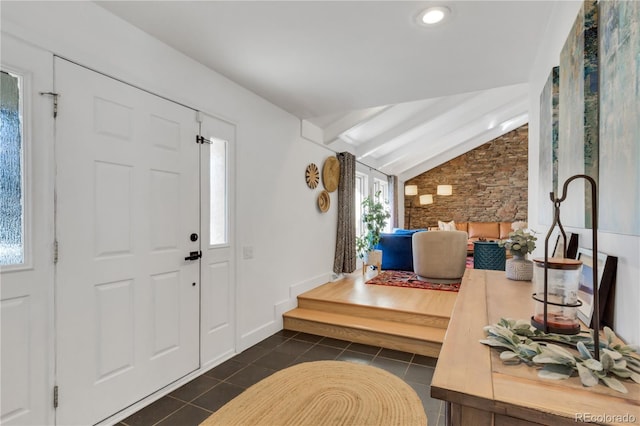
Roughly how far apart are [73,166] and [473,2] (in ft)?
8.04

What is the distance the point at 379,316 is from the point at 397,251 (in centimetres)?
249

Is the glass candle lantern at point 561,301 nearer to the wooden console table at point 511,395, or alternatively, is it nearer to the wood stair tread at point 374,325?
the wooden console table at point 511,395

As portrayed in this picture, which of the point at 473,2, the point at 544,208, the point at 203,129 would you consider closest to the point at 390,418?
the point at 544,208

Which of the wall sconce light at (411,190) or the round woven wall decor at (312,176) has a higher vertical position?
the wall sconce light at (411,190)

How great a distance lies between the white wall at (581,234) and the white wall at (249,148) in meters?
2.41

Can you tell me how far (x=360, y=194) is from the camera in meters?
6.82

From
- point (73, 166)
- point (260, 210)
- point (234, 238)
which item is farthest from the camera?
point (260, 210)

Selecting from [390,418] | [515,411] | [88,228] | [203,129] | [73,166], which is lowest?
[390,418]

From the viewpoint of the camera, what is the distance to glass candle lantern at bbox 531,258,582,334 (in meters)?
0.94

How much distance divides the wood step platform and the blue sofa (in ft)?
4.99

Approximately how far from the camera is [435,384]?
0.70m

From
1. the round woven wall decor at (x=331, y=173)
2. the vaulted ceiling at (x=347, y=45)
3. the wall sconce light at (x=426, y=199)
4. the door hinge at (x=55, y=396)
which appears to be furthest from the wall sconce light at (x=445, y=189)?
the door hinge at (x=55, y=396)

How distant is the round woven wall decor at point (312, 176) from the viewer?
13.5 feet

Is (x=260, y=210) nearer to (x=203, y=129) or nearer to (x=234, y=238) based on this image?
(x=234, y=238)
